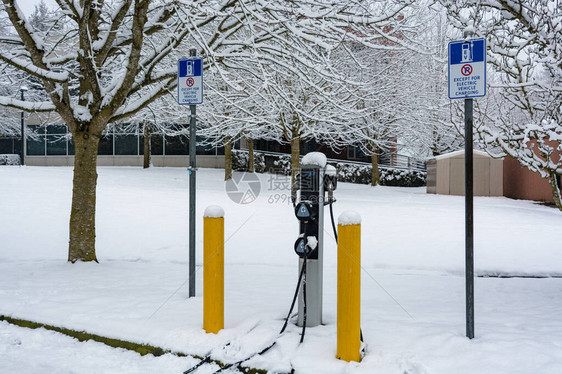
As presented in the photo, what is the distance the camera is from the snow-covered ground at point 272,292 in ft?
11.1

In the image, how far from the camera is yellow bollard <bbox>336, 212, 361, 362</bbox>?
3.19 meters

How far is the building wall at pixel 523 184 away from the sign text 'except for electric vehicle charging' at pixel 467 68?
1323 centimetres

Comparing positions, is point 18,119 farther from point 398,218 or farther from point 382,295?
point 382,295

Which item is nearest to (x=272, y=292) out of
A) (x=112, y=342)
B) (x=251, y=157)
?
(x=112, y=342)

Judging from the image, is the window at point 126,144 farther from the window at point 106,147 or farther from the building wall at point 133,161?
the window at point 106,147

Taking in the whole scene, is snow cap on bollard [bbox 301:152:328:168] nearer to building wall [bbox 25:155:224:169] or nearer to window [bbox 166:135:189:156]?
building wall [bbox 25:155:224:169]

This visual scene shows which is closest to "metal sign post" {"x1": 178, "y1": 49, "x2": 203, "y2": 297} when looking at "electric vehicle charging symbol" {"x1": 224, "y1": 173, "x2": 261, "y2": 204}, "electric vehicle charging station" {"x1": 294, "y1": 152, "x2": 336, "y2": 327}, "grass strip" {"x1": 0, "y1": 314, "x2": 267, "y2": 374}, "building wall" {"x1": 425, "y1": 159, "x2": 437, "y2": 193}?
"grass strip" {"x1": 0, "y1": 314, "x2": 267, "y2": 374}

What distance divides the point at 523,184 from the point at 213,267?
15523 mm

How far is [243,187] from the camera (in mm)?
18234

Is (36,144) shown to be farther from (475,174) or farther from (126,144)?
(475,174)

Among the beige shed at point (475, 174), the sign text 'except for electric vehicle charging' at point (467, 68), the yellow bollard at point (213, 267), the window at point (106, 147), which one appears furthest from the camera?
the window at point (106, 147)

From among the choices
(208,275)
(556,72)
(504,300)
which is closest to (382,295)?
(504,300)

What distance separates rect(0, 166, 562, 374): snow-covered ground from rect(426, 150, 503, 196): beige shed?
5.65m

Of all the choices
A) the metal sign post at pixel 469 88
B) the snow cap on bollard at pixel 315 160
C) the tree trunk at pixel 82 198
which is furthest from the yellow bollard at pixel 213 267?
the tree trunk at pixel 82 198
